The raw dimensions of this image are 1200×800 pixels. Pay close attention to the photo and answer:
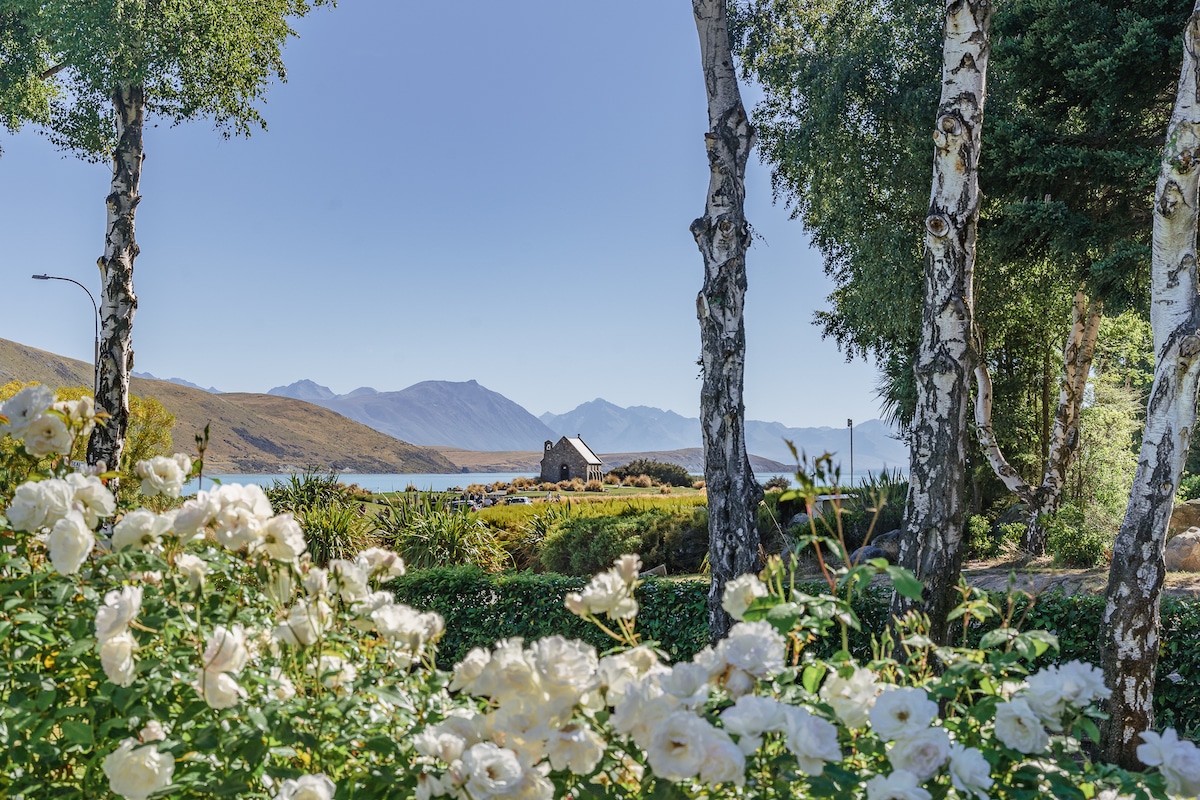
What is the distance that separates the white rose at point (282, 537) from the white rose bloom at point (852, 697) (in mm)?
1119

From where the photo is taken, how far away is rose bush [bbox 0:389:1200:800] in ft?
4.28

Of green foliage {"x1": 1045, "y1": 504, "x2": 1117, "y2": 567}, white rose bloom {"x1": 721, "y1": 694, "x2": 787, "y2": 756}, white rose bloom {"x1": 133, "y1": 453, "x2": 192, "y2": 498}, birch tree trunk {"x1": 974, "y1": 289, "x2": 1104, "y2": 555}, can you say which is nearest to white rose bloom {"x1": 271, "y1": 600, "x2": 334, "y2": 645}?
white rose bloom {"x1": 133, "y1": 453, "x2": 192, "y2": 498}

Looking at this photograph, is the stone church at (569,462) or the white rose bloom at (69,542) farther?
the stone church at (569,462)

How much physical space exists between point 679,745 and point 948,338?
12.0 feet

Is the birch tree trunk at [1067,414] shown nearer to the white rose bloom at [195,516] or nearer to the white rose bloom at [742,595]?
the white rose bloom at [742,595]

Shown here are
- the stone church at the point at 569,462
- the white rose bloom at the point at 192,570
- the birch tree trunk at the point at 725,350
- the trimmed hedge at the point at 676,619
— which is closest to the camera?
the white rose bloom at the point at 192,570

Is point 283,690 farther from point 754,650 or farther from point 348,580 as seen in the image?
point 754,650

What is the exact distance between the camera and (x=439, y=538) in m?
9.47

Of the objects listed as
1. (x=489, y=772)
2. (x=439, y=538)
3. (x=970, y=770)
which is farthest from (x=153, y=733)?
(x=439, y=538)

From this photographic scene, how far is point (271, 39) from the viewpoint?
10266mm

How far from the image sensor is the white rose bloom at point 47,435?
1.91 m

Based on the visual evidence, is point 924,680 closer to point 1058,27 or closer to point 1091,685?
point 1091,685

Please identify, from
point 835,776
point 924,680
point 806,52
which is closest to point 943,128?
point 924,680

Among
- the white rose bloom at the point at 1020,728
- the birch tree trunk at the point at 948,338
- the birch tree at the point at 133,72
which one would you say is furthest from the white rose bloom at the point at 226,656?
the birch tree at the point at 133,72
